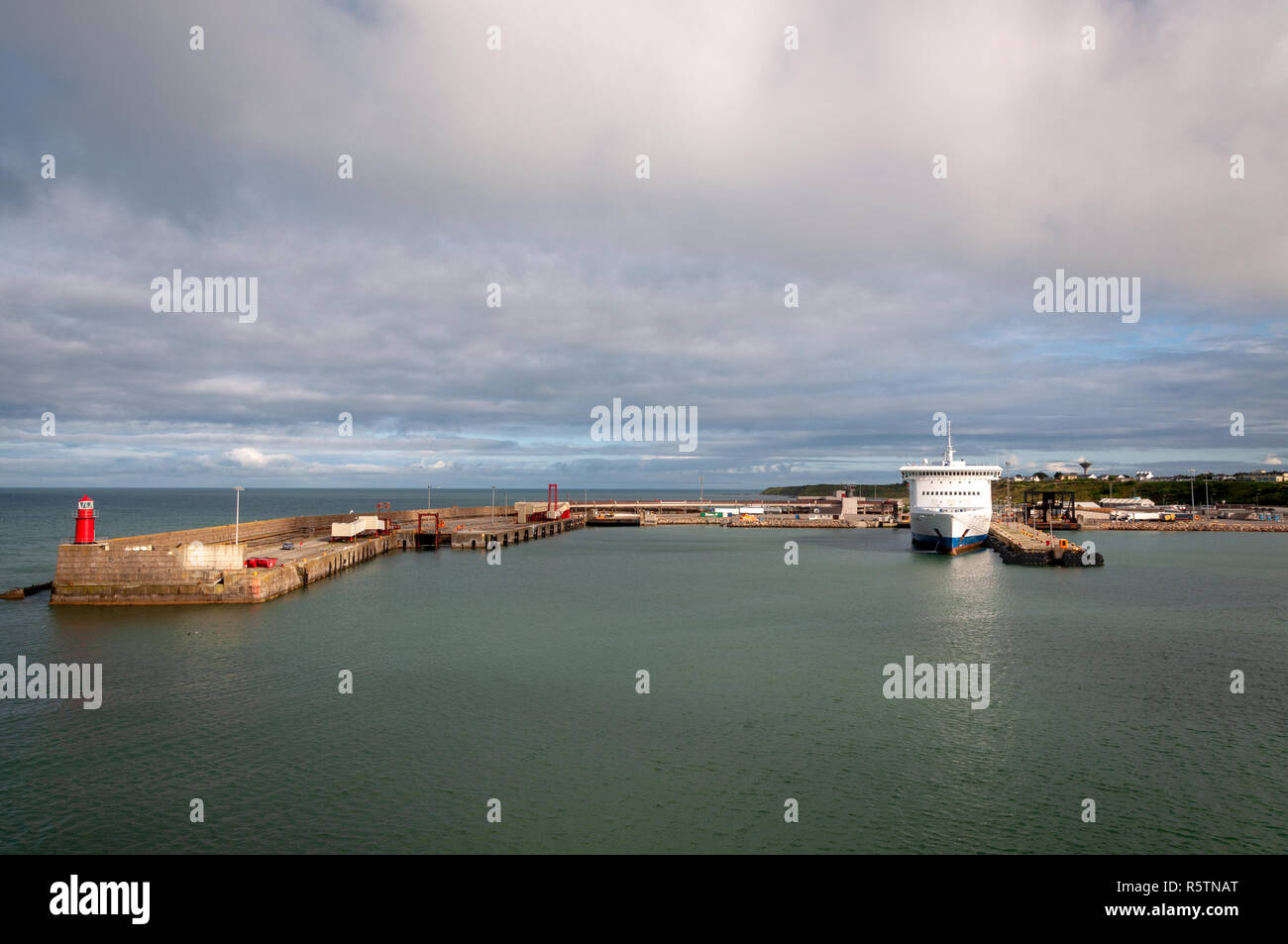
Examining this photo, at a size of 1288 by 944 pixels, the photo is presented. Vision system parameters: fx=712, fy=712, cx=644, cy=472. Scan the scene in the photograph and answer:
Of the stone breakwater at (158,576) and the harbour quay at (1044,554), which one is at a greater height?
the stone breakwater at (158,576)

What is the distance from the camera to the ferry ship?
243 feet

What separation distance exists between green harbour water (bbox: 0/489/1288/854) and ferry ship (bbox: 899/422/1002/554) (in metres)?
30.9

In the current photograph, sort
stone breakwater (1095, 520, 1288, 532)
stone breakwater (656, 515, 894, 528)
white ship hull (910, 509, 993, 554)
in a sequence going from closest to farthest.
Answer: white ship hull (910, 509, 993, 554), stone breakwater (1095, 520, 1288, 532), stone breakwater (656, 515, 894, 528)

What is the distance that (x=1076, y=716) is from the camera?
21891 mm

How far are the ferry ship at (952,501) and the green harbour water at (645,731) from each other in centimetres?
3092

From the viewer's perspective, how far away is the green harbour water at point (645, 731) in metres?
14.6

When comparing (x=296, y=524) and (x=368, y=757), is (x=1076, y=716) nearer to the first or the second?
(x=368, y=757)

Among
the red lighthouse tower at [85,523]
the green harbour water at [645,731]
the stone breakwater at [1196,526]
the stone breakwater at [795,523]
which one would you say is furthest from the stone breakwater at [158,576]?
the stone breakwater at [1196,526]

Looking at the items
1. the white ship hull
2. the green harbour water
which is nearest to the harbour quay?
the white ship hull

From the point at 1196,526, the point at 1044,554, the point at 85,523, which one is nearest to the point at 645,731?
the point at 85,523

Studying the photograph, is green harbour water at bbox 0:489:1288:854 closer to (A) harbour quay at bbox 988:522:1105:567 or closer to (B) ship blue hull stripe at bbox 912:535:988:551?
(A) harbour quay at bbox 988:522:1105:567

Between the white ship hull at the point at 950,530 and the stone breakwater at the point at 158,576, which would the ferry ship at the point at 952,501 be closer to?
the white ship hull at the point at 950,530
